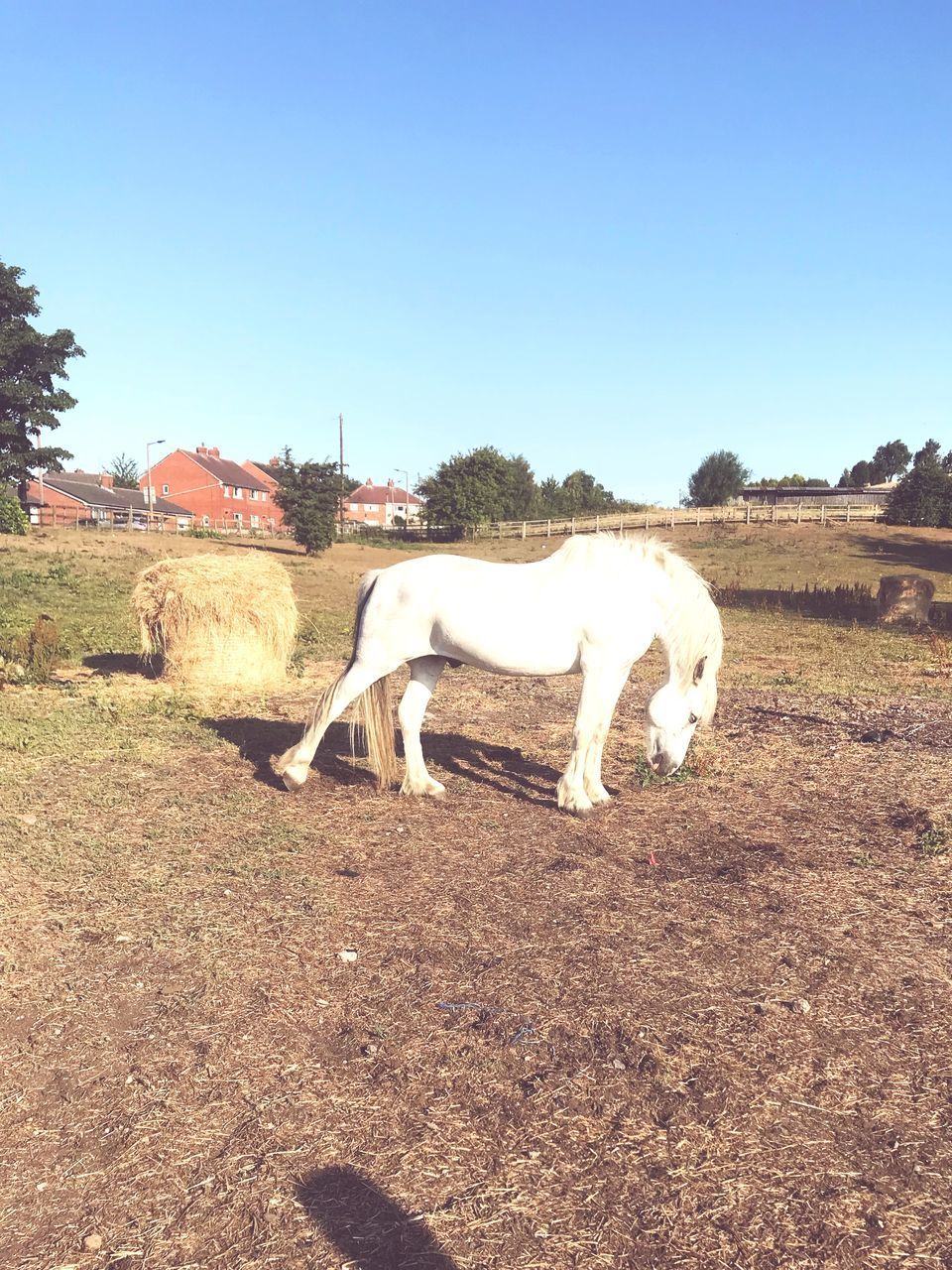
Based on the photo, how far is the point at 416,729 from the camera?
275 inches

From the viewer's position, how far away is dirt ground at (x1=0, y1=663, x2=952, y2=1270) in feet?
8.54

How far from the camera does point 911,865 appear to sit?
553 centimetres

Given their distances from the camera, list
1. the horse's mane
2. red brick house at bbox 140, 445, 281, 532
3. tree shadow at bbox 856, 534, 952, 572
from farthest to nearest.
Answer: red brick house at bbox 140, 445, 281, 532 < tree shadow at bbox 856, 534, 952, 572 < the horse's mane

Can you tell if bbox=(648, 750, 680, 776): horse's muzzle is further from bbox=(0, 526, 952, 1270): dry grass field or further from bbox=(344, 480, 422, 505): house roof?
bbox=(344, 480, 422, 505): house roof

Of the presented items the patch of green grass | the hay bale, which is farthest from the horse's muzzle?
the hay bale

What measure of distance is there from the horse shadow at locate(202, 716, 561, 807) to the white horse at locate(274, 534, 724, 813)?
0.76m

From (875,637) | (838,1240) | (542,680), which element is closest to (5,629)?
(542,680)

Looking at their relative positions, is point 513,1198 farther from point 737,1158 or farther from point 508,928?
point 508,928

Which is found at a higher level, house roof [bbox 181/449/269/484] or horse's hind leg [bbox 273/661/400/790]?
house roof [bbox 181/449/269/484]

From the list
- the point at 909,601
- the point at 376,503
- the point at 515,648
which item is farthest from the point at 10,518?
the point at 376,503

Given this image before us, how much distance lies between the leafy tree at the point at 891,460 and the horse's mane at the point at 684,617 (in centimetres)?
11992

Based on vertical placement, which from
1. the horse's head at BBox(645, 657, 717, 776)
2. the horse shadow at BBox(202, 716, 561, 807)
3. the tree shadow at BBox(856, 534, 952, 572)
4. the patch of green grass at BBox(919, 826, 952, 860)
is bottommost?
A: the horse shadow at BBox(202, 716, 561, 807)

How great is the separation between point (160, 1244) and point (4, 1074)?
4.00 feet

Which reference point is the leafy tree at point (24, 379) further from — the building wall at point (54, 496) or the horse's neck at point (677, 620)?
the horse's neck at point (677, 620)
